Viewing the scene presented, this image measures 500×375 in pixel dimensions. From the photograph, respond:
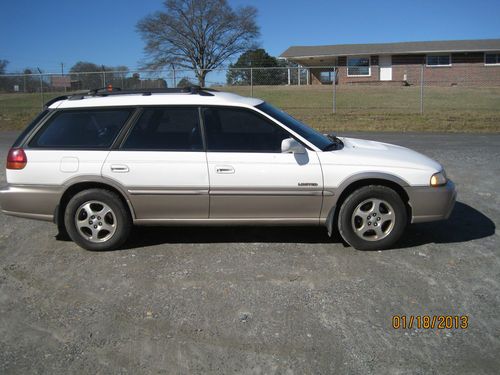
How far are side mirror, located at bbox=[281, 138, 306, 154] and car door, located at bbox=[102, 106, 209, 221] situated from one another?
2.63 feet

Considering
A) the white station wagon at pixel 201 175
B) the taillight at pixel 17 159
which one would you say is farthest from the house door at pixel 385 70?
the taillight at pixel 17 159

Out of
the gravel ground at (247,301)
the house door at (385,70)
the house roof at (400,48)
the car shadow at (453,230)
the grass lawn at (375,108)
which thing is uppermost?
the house roof at (400,48)

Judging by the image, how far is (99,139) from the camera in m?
5.12

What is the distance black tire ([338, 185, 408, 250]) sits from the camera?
492cm

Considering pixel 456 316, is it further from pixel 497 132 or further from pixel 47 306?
pixel 497 132

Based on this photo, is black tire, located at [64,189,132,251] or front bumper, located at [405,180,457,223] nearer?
front bumper, located at [405,180,457,223]

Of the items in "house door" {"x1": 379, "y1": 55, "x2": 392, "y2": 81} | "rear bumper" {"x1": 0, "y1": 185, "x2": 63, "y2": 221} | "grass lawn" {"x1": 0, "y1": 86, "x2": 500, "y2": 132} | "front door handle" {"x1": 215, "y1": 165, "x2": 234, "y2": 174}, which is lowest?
"rear bumper" {"x1": 0, "y1": 185, "x2": 63, "y2": 221}

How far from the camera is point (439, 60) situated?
1650 inches

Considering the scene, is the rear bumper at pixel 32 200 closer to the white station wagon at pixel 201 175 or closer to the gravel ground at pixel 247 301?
the white station wagon at pixel 201 175

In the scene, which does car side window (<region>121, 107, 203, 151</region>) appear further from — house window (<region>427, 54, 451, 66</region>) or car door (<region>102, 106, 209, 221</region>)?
house window (<region>427, 54, 451, 66</region>)

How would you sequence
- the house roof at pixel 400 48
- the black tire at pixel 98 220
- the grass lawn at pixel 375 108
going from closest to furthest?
the black tire at pixel 98 220 → the grass lawn at pixel 375 108 → the house roof at pixel 400 48

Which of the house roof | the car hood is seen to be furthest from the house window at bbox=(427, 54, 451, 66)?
the car hood

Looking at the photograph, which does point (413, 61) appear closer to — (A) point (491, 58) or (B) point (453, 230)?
(A) point (491, 58)

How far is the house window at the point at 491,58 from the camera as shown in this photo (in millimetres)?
41406
